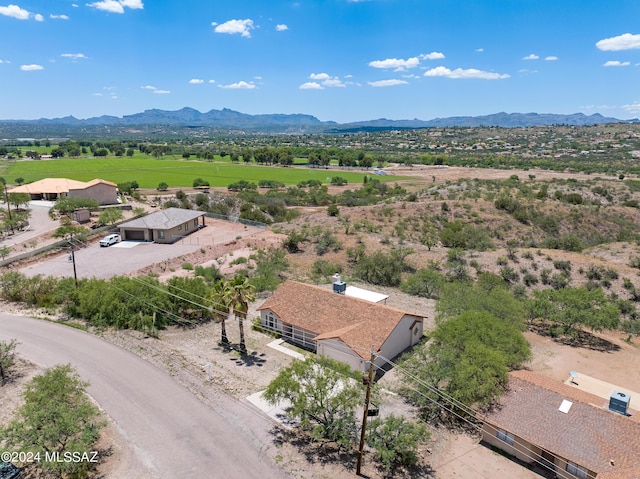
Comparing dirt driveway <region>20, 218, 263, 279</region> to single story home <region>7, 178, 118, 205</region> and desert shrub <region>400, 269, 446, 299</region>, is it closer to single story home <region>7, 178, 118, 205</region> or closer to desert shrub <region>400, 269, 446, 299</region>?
desert shrub <region>400, 269, 446, 299</region>

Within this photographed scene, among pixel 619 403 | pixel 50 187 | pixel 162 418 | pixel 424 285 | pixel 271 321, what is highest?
pixel 50 187

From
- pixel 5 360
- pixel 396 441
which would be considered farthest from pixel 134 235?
pixel 396 441

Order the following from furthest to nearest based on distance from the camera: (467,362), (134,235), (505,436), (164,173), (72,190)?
(164,173), (72,190), (134,235), (467,362), (505,436)

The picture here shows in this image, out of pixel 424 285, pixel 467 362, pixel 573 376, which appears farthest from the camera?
pixel 424 285

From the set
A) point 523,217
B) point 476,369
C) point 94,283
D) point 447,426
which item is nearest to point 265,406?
point 447,426

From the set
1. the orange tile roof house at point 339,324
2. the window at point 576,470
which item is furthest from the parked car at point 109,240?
the window at point 576,470

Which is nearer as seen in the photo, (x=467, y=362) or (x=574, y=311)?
(x=467, y=362)

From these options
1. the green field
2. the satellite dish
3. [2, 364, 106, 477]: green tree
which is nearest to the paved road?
[2, 364, 106, 477]: green tree

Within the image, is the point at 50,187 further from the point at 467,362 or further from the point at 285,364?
the point at 467,362
